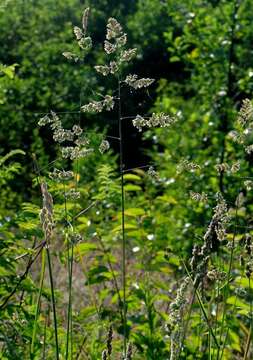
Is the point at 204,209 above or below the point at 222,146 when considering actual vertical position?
below

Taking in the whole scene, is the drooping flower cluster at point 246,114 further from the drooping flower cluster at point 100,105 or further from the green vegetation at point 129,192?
the drooping flower cluster at point 100,105

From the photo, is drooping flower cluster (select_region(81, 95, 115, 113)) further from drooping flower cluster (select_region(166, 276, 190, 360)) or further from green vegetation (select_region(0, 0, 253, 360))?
drooping flower cluster (select_region(166, 276, 190, 360))

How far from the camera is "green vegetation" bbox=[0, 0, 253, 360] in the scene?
1.85 m

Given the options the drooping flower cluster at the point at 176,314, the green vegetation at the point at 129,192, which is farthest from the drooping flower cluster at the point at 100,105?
the drooping flower cluster at the point at 176,314

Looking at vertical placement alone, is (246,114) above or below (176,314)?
above

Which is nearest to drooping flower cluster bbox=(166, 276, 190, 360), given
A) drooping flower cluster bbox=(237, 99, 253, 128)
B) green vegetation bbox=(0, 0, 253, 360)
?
green vegetation bbox=(0, 0, 253, 360)

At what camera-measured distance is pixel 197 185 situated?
221 inches

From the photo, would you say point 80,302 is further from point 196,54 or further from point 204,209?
point 196,54

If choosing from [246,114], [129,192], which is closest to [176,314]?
[246,114]

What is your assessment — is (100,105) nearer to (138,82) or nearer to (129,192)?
(138,82)

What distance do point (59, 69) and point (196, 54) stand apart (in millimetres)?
3445

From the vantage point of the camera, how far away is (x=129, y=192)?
6773mm

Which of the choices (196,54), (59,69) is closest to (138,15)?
(59,69)

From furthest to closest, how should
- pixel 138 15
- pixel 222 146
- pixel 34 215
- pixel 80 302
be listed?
1. pixel 138 15
2. pixel 222 146
3. pixel 80 302
4. pixel 34 215
